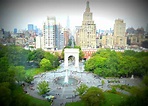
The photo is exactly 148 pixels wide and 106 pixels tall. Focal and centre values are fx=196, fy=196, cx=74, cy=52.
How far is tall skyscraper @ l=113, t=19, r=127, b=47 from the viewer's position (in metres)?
17.5

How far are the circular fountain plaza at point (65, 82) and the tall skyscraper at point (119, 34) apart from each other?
727 cm

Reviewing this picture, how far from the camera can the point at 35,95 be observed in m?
7.11

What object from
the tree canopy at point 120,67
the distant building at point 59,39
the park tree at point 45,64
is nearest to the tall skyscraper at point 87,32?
the distant building at point 59,39

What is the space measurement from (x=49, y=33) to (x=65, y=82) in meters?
7.97

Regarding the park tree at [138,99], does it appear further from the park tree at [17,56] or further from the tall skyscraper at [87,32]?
the tall skyscraper at [87,32]

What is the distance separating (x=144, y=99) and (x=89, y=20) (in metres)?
11.7

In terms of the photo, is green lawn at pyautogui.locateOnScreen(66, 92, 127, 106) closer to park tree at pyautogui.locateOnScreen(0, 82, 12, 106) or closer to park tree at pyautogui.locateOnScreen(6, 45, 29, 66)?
park tree at pyautogui.locateOnScreen(0, 82, 12, 106)

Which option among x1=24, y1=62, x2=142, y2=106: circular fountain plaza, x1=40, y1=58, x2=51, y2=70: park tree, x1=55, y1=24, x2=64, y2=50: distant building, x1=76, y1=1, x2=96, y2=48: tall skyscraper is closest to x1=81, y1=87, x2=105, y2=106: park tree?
x1=24, y1=62, x2=142, y2=106: circular fountain plaza

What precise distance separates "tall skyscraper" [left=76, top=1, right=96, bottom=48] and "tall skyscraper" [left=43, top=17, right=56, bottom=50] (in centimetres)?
230

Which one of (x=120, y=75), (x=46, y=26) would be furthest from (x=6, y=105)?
(x=46, y=26)

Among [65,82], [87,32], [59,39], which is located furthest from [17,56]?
[87,32]

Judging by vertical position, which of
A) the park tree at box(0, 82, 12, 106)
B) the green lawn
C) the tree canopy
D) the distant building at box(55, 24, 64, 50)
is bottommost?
the green lawn

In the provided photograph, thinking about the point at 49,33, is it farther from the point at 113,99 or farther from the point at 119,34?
the point at 113,99

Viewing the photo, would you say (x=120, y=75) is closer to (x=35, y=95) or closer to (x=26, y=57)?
(x=35, y=95)
